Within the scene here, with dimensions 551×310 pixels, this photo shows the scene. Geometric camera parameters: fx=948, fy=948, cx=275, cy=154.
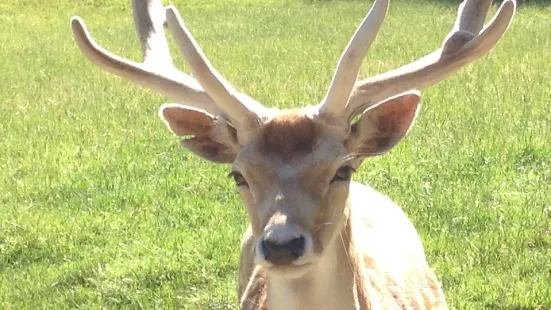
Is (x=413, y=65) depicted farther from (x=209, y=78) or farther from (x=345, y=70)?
(x=209, y=78)

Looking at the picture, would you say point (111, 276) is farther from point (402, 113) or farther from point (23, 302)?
point (402, 113)

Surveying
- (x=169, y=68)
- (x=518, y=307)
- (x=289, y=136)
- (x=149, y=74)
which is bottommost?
(x=518, y=307)

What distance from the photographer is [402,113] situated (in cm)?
379

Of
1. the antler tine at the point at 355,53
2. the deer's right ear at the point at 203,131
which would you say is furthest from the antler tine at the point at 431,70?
the deer's right ear at the point at 203,131

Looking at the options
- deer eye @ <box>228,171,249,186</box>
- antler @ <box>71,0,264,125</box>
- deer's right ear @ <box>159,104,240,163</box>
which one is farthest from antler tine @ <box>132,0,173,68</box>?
deer eye @ <box>228,171,249,186</box>

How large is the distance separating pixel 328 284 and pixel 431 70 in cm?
97

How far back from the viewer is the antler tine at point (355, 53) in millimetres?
3510

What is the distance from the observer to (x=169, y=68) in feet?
14.1

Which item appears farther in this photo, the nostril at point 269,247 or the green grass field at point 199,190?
the green grass field at point 199,190

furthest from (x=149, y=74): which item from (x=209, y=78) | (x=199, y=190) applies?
(x=199, y=190)

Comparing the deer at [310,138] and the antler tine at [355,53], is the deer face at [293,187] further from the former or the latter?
the antler tine at [355,53]

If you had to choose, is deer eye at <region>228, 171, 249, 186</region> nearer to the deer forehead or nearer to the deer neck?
the deer forehead

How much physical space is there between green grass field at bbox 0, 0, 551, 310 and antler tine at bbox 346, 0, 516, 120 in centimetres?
233

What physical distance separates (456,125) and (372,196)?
3935mm
